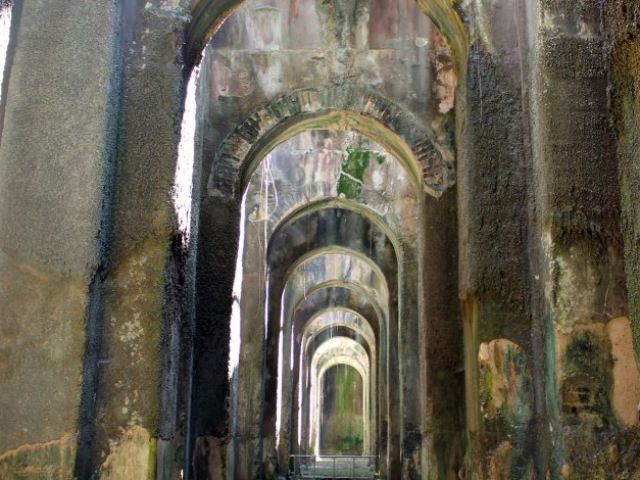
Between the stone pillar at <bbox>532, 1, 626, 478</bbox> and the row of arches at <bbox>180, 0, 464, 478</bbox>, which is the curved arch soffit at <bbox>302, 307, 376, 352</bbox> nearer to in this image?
the row of arches at <bbox>180, 0, 464, 478</bbox>

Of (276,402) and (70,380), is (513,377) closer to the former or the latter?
(70,380)

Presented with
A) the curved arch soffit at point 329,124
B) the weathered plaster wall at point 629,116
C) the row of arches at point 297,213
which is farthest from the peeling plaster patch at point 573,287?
the curved arch soffit at point 329,124

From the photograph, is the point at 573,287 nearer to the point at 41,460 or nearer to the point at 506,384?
the point at 506,384

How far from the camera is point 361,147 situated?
1066 cm

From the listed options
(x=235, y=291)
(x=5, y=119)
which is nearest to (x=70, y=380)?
(x=5, y=119)

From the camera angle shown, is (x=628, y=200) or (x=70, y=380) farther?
(x=70, y=380)

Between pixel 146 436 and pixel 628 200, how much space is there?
95.9 inches

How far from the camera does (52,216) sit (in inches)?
157

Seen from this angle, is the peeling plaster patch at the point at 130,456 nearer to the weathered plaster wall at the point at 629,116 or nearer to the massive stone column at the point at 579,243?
the massive stone column at the point at 579,243

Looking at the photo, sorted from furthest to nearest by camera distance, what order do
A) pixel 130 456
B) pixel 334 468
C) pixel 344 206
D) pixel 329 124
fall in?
1. pixel 334 468
2. pixel 344 206
3. pixel 329 124
4. pixel 130 456

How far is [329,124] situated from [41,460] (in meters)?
4.97

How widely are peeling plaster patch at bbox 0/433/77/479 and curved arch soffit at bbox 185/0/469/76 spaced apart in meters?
2.16

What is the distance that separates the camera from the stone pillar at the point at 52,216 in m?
3.76

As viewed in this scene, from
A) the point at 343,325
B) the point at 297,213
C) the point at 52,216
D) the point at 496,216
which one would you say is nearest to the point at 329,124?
the point at 297,213
